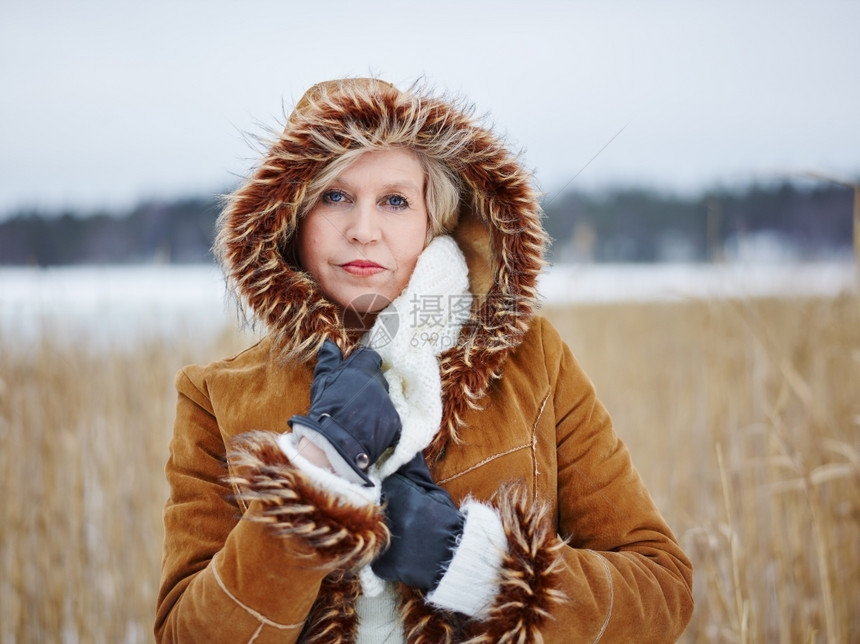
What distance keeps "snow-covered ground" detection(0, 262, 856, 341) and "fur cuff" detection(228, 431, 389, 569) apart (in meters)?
1.14

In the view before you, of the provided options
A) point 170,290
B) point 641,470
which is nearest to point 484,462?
point 641,470

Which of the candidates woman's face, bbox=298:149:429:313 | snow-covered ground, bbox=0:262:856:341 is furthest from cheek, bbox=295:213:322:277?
snow-covered ground, bbox=0:262:856:341

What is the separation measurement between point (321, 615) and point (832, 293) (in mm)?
2614

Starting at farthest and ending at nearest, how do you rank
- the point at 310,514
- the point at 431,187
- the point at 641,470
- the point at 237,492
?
the point at 641,470 < the point at 431,187 < the point at 237,492 < the point at 310,514

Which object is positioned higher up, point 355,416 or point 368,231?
point 368,231

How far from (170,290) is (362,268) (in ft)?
6.09

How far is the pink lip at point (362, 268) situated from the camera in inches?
37.4

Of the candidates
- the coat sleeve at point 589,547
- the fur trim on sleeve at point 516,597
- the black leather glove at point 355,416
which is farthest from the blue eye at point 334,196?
the fur trim on sleeve at point 516,597

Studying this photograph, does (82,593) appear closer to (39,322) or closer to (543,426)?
(39,322)

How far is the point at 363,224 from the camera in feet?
3.04

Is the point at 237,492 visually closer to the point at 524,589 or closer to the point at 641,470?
the point at 524,589

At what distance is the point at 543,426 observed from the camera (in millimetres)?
951

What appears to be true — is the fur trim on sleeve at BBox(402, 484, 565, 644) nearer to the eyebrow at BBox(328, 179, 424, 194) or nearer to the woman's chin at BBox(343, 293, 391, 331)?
the woman's chin at BBox(343, 293, 391, 331)

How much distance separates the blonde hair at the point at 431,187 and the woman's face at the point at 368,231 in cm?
1
